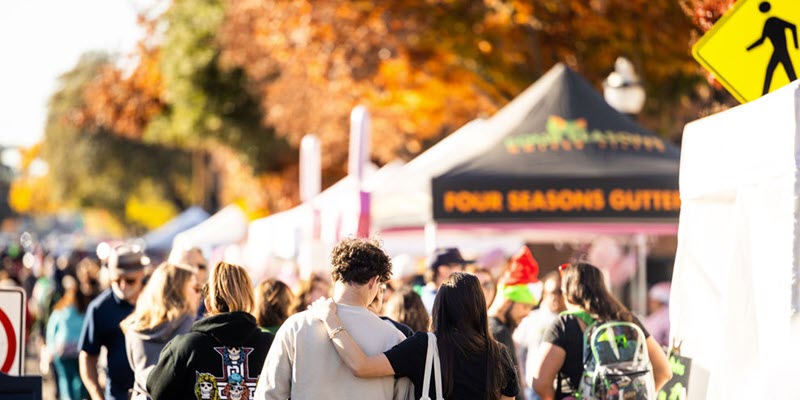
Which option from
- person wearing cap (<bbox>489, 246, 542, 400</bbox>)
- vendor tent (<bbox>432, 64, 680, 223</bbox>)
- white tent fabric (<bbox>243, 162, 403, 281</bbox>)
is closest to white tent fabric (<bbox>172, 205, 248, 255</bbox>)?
white tent fabric (<bbox>243, 162, 403, 281</bbox>)

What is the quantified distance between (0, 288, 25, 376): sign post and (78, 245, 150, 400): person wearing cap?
1.13 meters

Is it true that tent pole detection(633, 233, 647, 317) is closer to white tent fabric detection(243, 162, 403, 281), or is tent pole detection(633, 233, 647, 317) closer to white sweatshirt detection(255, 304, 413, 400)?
white tent fabric detection(243, 162, 403, 281)

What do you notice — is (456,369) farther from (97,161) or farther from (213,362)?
(97,161)

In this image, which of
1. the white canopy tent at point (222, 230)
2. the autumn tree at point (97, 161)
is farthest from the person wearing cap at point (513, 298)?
the autumn tree at point (97, 161)

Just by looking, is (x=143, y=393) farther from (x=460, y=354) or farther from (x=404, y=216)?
(x=404, y=216)

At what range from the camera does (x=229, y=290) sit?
20.2 ft

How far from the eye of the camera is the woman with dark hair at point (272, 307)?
730 centimetres

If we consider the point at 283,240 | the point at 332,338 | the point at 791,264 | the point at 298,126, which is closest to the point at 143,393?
the point at 332,338

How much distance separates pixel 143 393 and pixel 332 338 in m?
2.10

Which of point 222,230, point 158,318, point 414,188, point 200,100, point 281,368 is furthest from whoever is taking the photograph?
point 200,100

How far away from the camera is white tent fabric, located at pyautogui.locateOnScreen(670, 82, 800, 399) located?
16.1 feet

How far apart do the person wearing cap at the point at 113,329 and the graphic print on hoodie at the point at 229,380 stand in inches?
70.8

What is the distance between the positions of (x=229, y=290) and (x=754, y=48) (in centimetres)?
273

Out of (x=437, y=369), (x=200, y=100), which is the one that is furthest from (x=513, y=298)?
(x=200, y=100)
